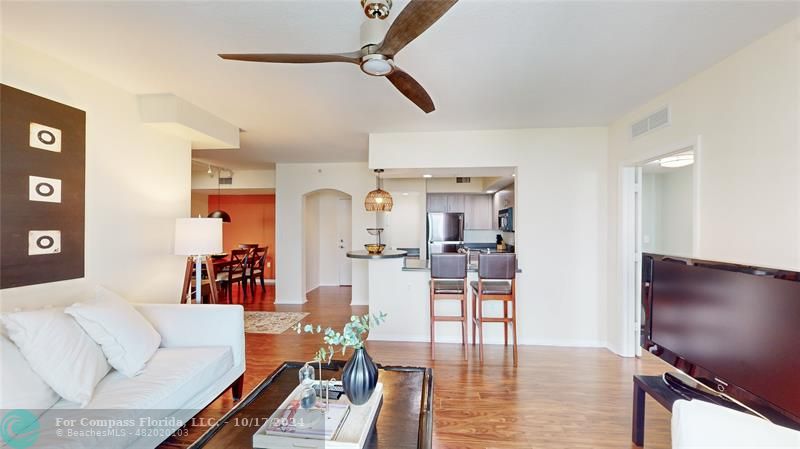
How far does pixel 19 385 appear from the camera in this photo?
5.05 feet

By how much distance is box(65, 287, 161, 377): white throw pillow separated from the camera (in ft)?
6.19

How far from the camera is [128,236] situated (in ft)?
9.17

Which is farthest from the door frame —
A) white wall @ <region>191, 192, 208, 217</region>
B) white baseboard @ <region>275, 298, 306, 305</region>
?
white wall @ <region>191, 192, 208, 217</region>

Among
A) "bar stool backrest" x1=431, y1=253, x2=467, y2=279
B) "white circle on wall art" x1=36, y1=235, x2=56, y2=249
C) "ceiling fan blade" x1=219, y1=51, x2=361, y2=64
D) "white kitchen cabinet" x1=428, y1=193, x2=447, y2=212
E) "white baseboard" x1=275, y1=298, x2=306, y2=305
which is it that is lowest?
"white baseboard" x1=275, y1=298, x2=306, y2=305

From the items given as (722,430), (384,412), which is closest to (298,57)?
(384,412)

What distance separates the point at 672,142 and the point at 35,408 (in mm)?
4415

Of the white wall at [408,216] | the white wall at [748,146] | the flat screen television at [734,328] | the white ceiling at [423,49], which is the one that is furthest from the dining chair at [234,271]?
the white wall at [748,146]

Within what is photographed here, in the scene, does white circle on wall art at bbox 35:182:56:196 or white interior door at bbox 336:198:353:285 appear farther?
white interior door at bbox 336:198:353:285

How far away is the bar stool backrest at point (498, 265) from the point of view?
10.9 feet

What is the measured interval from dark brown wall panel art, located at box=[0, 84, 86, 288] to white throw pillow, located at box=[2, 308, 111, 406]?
22.2 inches

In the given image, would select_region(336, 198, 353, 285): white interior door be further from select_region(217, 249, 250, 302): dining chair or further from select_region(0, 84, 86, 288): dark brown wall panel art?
select_region(0, 84, 86, 288): dark brown wall panel art

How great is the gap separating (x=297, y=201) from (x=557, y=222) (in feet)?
13.6

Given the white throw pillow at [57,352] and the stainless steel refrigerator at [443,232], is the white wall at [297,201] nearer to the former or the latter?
the stainless steel refrigerator at [443,232]

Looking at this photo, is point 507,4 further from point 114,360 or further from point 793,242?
point 114,360
